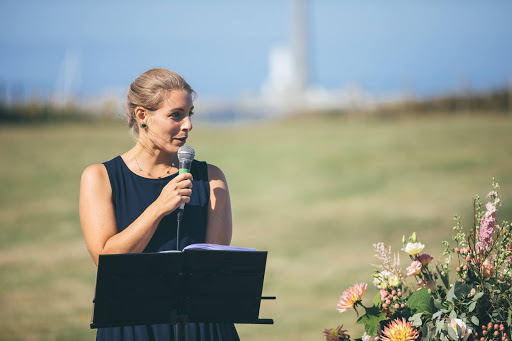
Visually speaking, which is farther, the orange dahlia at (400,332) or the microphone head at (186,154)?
the microphone head at (186,154)

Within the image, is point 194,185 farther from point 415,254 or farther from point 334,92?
point 334,92

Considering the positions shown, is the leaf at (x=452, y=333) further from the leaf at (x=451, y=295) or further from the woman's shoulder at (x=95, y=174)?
the woman's shoulder at (x=95, y=174)

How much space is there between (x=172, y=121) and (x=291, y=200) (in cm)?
1725

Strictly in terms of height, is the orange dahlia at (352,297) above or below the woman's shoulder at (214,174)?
below

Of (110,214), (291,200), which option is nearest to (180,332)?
(110,214)

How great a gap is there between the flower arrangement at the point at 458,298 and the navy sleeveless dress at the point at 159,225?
2.21 feet

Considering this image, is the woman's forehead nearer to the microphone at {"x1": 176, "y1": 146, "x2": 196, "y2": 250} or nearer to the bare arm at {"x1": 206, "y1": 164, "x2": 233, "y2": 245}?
the microphone at {"x1": 176, "y1": 146, "x2": 196, "y2": 250}

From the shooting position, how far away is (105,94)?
122 ft

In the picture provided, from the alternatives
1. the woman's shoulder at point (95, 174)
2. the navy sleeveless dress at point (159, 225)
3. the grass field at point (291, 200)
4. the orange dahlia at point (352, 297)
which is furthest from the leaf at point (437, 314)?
the grass field at point (291, 200)

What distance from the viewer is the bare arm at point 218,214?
11.0 ft

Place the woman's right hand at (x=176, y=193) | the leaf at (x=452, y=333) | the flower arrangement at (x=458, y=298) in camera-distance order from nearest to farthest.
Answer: the leaf at (x=452, y=333)
the flower arrangement at (x=458, y=298)
the woman's right hand at (x=176, y=193)

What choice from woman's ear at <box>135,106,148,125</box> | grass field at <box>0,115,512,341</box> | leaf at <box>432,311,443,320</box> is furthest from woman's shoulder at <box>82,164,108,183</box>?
grass field at <box>0,115,512,341</box>

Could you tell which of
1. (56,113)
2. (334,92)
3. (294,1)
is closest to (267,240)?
(56,113)

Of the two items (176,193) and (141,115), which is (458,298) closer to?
(176,193)
